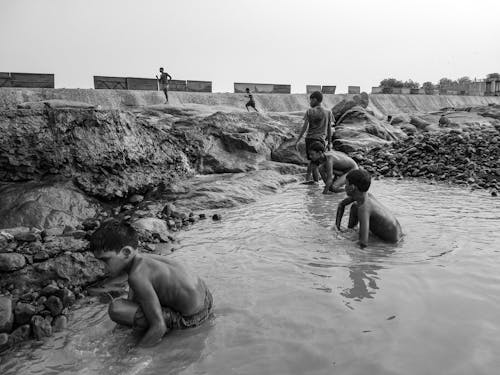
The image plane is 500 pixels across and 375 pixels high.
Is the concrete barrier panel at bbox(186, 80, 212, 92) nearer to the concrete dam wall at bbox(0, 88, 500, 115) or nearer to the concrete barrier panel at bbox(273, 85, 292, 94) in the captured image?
the concrete dam wall at bbox(0, 88, 500, 115)

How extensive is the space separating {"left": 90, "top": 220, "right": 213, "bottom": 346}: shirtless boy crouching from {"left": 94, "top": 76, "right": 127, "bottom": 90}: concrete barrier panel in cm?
2138

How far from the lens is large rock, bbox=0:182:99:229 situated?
5492mm

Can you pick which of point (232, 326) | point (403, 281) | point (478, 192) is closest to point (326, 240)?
point (403, 281)

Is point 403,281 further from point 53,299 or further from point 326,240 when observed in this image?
point 53,299

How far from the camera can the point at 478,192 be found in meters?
7.68

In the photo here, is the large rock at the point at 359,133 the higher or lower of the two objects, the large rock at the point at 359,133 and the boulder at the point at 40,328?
the higher

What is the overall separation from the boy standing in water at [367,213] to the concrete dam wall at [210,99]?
12.1m

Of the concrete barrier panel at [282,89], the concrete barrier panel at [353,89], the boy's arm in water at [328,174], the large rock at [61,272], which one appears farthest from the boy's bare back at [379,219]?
the concrete barrier panel at [353,89]

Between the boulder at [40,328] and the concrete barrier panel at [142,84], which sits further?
the concrete barrier panel at [142,84]

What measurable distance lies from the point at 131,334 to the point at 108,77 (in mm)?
21688

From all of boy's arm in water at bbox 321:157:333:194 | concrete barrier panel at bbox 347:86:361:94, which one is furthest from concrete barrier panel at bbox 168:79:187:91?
boy's arm in water at bbox 321:157:333:194

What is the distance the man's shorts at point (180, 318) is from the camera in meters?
2.83

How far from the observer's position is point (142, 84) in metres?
23.3

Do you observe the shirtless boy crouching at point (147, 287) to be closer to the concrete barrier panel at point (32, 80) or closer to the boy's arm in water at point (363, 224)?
the boy's arm in water at point (363, 224)
